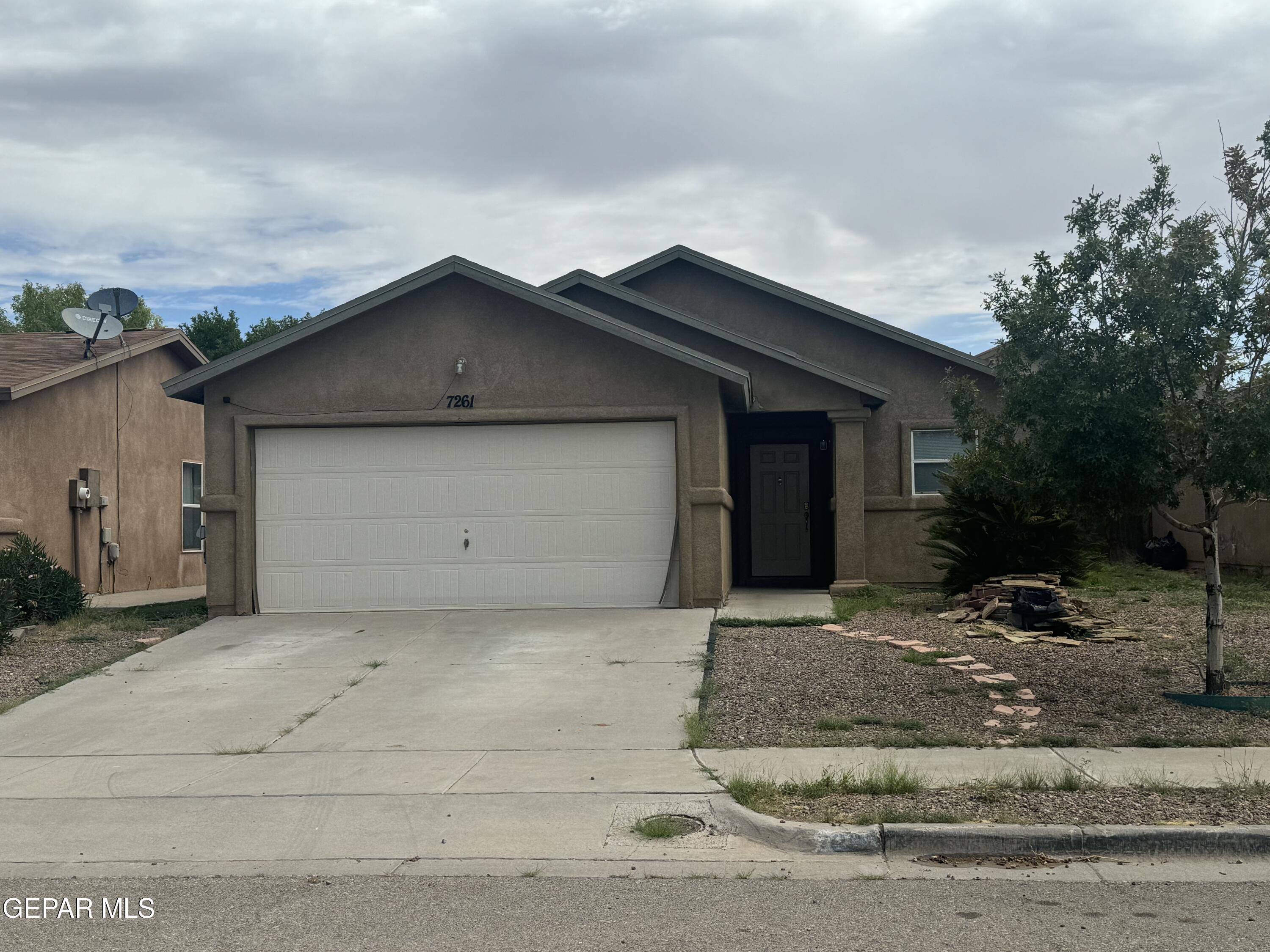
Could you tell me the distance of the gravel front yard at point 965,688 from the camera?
815 centimetres

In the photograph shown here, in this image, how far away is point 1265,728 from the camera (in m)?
8.12

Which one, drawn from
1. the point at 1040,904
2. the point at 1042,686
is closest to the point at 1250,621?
the point at 1042,686

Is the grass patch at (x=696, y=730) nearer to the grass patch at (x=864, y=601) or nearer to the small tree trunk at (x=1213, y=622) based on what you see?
the small tree trunk at (x=1213, y=622)

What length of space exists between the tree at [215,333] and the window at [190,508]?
88.9 ft

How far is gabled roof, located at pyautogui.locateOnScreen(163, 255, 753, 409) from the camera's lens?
553 inches

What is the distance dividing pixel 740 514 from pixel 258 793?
39.2ft

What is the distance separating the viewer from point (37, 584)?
13.8m

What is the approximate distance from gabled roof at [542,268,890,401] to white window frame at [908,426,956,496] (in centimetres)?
81

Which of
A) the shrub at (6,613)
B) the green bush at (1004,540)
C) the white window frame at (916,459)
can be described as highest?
the white window frame at (916,459)

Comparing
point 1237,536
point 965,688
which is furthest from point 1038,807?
point 1237,536

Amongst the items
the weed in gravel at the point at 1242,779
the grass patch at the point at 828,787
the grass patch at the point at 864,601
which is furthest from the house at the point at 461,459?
the weed in gravel at the point at 1242,779

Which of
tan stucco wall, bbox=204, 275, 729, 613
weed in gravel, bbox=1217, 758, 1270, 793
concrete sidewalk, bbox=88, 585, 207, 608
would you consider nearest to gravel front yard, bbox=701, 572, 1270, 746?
weed in gravel, bbox=1217, 758, 1270, 793

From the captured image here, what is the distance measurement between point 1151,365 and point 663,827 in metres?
4.93

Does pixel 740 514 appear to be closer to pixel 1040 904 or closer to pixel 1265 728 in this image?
pixel 1265 728
